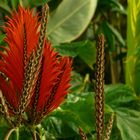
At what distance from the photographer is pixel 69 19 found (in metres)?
1.16

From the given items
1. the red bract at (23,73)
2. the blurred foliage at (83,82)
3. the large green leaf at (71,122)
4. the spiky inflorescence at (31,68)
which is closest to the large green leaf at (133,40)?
the blurred foliage at (83,82)

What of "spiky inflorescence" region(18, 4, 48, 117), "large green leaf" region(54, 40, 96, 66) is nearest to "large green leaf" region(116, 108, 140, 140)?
"large green leaf" region(54, 40, 96, 66)

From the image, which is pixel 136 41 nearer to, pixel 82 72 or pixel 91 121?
pixel 91 121

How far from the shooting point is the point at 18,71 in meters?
0.54

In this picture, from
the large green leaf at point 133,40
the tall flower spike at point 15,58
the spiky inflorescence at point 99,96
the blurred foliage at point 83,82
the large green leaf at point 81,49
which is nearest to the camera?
the spiky inflorescence at point 99,96

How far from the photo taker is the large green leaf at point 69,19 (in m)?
1.13

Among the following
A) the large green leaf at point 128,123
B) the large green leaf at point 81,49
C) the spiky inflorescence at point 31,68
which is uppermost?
the spiky inflorescence at point 31,68

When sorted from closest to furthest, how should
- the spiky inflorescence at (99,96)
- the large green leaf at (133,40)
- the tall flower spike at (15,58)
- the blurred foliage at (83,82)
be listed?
the spiky inflorescence at (99,96)
the tall flower spike at (15,58)
the blurred foliage at (83,82)
the large green leaf at (133,40)

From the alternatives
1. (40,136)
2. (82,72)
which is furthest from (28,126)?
(82,72)

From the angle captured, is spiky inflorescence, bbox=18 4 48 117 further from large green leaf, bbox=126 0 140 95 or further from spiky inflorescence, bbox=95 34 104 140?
large green leaf, bbox=126 0 140 95

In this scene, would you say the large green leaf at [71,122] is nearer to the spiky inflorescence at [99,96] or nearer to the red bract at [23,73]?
the red bract at [23,73]

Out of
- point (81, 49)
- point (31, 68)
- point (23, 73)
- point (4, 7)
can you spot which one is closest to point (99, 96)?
point (31, 68)

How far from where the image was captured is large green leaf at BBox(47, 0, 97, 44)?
1127mm

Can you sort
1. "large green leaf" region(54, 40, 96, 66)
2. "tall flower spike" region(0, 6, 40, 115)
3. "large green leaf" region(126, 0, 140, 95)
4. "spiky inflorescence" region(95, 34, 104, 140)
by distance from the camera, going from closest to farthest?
"spiky inflorescence" region(95, 34, 104, 140) → "tall flower spike" region(0, 6, 40, 115) → "large green leaf" region(54, 40, 96, 66) → "large green leaf" region(126, 0, 140, 95)
